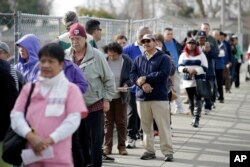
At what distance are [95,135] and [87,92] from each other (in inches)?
20.1

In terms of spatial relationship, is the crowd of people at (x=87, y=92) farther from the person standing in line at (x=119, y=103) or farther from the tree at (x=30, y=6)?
the tree at (x=30, y=6)

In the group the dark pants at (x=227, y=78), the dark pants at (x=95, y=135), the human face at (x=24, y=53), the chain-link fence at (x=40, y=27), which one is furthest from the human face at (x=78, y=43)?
the dark pants at (x=227, y=78)

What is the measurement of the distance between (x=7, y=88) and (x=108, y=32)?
744cm

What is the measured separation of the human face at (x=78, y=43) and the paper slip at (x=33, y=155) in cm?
222

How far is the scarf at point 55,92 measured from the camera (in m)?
4.68

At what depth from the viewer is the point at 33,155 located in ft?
15.3

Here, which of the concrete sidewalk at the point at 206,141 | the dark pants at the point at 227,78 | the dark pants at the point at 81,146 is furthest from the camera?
the dark pants at the point at 227,78

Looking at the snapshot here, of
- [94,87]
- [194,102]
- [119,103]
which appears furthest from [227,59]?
A: [94,87]

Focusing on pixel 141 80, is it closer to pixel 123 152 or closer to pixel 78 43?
pixel 123 152

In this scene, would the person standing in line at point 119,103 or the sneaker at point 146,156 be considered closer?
the sneaker at point 146,156

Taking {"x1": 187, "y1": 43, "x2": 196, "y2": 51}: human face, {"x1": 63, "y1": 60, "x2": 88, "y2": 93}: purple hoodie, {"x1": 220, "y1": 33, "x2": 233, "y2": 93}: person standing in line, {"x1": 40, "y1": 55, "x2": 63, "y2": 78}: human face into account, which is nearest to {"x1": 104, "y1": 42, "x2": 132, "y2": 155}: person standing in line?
{"x1": 63, "y1": 60, "x2": 88, "y2": 93}: purple hoodie

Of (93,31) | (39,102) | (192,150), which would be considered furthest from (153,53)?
(39,102)

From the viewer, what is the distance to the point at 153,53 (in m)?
8.29

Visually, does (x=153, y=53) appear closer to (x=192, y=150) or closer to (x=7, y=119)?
(x=192, y=150)
